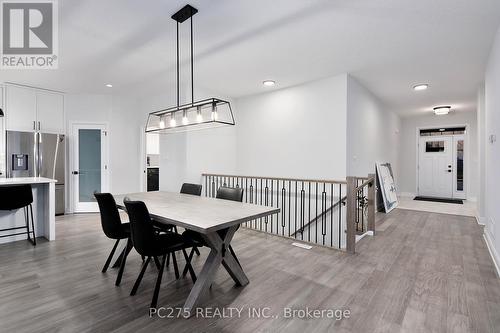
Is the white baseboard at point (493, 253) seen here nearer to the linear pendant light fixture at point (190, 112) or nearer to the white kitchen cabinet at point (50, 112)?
the linear pendant light fixture at point (190, 112)

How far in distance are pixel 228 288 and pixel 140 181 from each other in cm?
429

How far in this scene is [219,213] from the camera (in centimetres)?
222

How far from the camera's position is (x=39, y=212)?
393 cm

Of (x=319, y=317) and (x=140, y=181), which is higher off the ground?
(x=140, y=181)

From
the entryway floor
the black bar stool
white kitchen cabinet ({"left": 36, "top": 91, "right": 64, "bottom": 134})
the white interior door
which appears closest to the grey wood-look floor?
the black bar stool

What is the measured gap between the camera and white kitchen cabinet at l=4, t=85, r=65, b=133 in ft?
15.9

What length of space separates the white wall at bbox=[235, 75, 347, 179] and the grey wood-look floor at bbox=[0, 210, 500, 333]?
5.17ft

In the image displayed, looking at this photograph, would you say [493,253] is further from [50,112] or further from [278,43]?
[50,112]

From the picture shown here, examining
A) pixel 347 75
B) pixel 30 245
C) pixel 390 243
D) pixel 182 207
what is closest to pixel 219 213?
pixel 182 207

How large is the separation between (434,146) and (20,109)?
34.8 feet

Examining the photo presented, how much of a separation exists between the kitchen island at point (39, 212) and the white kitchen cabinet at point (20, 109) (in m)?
1.65

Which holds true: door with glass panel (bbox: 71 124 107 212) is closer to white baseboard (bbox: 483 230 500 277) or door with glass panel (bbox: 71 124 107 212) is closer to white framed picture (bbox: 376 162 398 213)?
white framed picture (bbox: 376 162 398 213)

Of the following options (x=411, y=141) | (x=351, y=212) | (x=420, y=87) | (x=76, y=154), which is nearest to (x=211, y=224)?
(x=351, y=212)

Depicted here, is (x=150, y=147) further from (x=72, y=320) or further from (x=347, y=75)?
(x=72, y=320)
